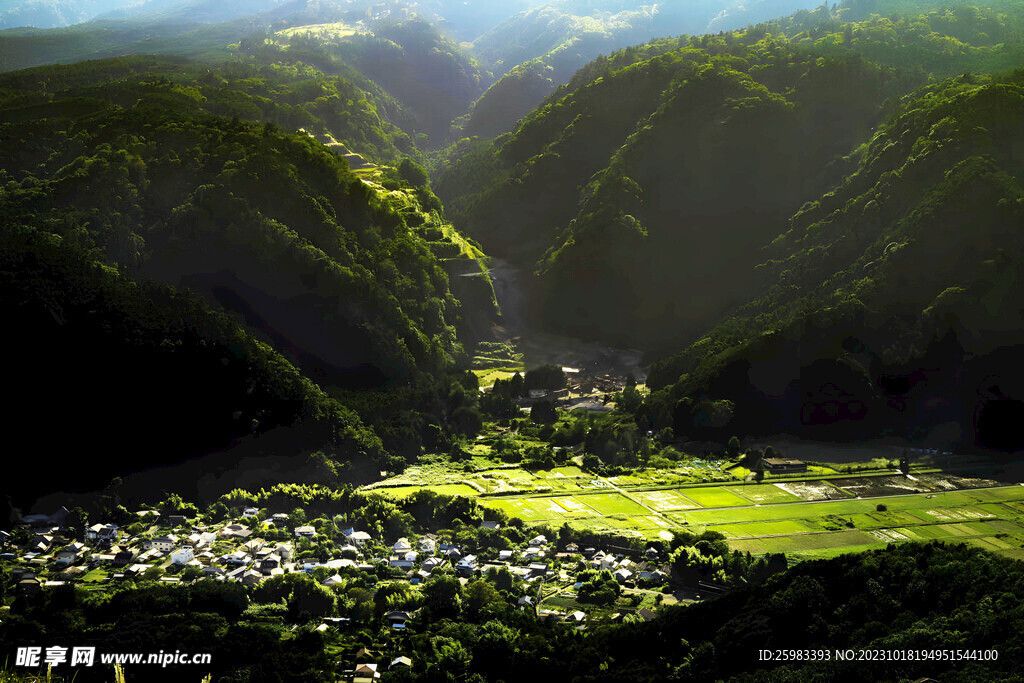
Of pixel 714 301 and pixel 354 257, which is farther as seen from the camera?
pixel 714 301

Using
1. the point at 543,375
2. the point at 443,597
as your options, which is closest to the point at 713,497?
the point at 443,597

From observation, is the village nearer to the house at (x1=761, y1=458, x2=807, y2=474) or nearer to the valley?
the valley

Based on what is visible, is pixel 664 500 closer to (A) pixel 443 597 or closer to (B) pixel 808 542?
(B) pixel 808 542

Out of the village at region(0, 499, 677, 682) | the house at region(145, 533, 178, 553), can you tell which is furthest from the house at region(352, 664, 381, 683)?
the house at region(145, 533, 178, 553)

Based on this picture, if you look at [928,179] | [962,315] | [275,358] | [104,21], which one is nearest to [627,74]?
[928,179]

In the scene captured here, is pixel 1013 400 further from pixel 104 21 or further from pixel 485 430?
pixel 104 21
